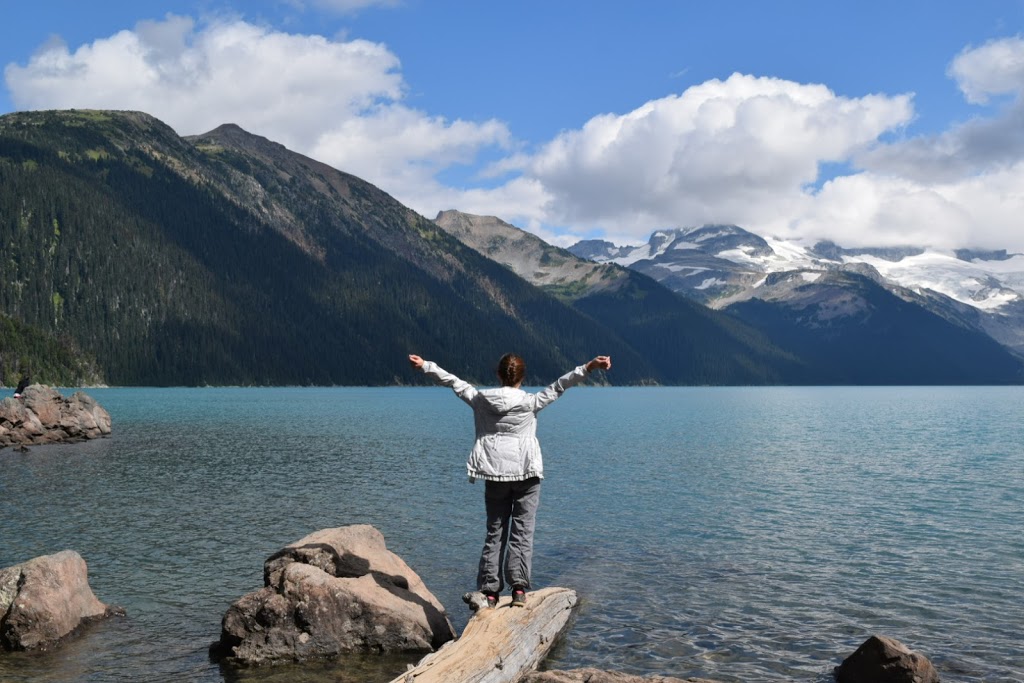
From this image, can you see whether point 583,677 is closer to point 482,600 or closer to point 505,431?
point 482,600

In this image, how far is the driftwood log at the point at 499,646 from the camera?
13.4 meters

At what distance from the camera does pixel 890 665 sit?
1595 cm

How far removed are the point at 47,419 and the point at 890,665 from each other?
7717 centimetres

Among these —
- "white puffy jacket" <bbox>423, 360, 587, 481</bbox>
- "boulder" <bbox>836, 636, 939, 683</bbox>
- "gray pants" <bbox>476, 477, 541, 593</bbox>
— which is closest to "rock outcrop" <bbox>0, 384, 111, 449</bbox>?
"gray pants" <bbox>476, 477, 541, 593</bbox>

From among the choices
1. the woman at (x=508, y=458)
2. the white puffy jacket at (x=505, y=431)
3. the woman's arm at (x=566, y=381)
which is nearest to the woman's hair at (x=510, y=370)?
the woman at (x=508, y=458)

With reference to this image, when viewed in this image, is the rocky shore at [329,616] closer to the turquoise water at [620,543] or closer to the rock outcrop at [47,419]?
the turquoise water at [620,543]

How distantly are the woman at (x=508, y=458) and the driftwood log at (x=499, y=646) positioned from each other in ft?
1.69

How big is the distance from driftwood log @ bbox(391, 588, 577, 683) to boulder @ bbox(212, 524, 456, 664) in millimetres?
2953

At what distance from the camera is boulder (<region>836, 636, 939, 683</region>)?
51.8 feet

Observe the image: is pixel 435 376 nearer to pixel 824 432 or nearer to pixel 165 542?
pixel 165 542

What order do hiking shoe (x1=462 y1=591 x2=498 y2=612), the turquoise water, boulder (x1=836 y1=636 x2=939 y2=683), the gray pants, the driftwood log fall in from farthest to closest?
the turquoise water, hiking shoe (x1=462 y1=591 x2=498 y2=612), the gray pants, boulder (x1=836 y1=636 x2=939 y2=683), the driftwood log

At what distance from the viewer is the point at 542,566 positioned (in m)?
27.4

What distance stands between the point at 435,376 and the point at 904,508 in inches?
1277

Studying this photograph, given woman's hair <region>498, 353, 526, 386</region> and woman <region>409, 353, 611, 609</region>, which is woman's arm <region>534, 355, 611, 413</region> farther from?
woman's hair <region>498, 353, 526, 386</region>
